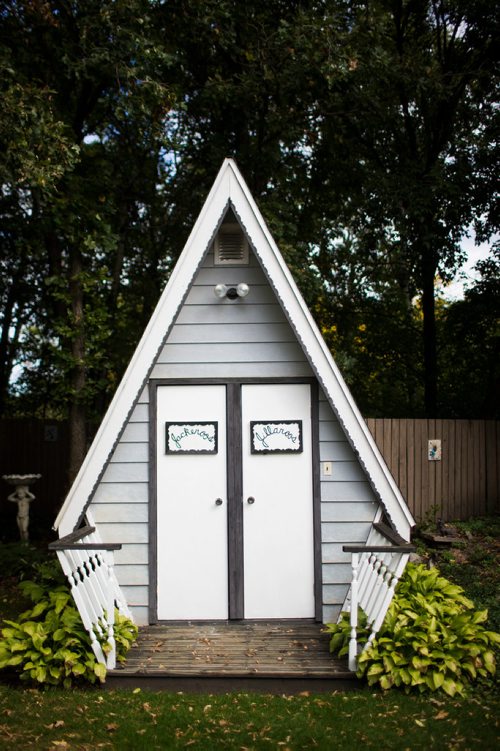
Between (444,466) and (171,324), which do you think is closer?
(171,324)

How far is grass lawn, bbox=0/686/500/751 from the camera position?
4.30m

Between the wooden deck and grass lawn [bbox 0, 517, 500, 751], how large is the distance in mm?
121

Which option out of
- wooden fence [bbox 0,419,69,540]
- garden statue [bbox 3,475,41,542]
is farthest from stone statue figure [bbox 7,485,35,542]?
wooden fence [bbox 0,419,69,540]

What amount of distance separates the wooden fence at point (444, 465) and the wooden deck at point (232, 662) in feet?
18.6

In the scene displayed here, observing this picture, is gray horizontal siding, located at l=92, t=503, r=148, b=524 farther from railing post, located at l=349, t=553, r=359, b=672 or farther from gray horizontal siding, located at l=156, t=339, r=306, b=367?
railing post, located at l=349, t=553, r=359, b=672

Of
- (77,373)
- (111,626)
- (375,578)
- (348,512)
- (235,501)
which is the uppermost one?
(77,373)

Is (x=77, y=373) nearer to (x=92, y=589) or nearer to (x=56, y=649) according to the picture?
(x=92, y=589)

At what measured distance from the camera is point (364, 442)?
19.4 feet

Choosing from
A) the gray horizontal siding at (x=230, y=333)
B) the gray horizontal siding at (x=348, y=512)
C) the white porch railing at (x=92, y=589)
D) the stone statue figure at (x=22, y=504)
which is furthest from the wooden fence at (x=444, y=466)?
the white porch railing at (x=92, y=589)

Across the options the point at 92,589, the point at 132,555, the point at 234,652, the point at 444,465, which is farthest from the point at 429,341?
the point at 92,589

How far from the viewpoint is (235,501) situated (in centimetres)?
630

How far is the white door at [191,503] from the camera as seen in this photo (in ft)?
20.5

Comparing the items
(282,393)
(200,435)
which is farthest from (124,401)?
(282,393)

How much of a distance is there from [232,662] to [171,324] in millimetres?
2928
